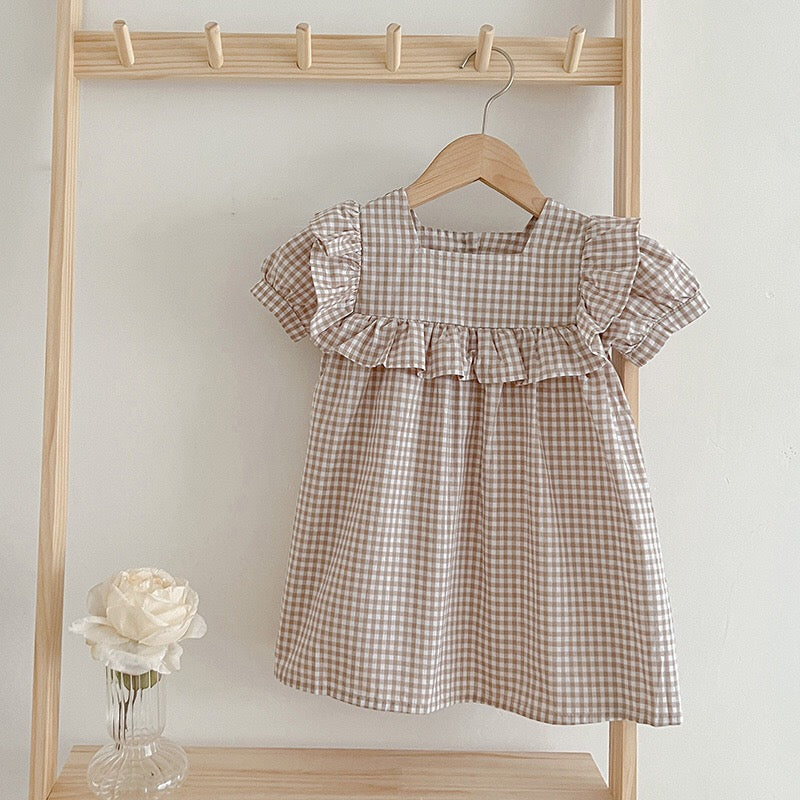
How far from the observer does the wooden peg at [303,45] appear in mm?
1043

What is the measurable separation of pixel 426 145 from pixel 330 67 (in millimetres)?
157

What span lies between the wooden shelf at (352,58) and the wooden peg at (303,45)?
0.04ft

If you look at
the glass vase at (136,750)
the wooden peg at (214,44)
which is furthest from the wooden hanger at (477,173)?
the glass vase at (136,750)

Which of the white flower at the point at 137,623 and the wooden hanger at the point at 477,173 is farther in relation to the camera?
the wooden hanger at the point at 477,173

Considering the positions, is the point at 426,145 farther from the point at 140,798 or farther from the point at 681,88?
the point at 140,798

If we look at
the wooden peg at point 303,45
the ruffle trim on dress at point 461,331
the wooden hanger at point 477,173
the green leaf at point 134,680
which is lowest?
the green leaf at point 134,680

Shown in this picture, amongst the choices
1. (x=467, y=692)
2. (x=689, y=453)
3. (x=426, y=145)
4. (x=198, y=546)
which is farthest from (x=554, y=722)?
(x=426, y=145)

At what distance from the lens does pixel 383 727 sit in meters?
1.17

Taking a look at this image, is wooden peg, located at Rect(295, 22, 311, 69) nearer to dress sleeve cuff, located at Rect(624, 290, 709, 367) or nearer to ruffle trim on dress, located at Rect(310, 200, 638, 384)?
ruffle trim on dress, located at Rect(310, 200, 638, 384)

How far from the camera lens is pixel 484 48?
1065 mm

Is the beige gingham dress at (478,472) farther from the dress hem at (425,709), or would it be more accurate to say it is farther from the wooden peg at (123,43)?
the wooden peg at (123,43)

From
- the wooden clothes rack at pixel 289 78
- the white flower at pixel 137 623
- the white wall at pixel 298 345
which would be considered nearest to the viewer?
the white flower at pixel 137 623

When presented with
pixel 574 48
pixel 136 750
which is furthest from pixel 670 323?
pixel 136 750

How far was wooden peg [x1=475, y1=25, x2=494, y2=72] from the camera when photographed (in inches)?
40.8
